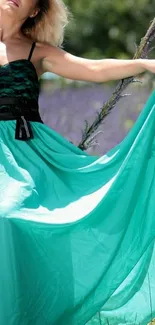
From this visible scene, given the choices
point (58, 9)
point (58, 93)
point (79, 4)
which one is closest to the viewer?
point (58, 9)

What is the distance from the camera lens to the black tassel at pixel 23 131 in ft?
13.0

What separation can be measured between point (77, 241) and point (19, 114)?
635 mm

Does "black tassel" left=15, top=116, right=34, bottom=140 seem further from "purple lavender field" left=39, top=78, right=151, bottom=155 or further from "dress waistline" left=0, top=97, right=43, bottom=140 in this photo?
"purple lavender field" left=39, top=78, right=151, bottom=155

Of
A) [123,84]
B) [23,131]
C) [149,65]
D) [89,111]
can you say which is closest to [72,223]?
[23,131]

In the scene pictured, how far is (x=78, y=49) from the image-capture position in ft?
65.8

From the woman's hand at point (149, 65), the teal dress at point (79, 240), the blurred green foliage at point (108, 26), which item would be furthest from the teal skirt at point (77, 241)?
the blurred green foliage at point (108, 26)

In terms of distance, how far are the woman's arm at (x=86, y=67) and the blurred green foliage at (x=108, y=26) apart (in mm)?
13984

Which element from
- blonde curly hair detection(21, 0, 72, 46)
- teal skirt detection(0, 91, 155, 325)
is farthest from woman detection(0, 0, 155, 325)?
blonde curly hair detection(21, 0, 72, 46)

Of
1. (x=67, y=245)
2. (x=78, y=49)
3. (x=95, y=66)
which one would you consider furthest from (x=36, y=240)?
(x=78, y=49)

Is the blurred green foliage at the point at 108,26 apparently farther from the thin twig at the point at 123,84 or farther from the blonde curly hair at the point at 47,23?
the blonde curly hair at the point at 47,23

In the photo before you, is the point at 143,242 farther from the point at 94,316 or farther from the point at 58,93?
the point at 58,93

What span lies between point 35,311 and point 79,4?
1526 centimetres

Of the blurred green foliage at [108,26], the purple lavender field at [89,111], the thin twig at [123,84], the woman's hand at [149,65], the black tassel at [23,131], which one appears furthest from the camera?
the blurred green foliage at [108,26]

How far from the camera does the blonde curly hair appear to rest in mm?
4289
